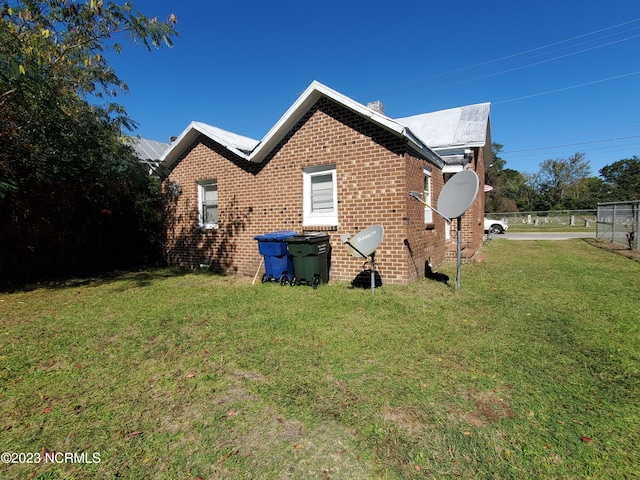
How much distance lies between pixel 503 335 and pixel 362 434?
9.28 feet

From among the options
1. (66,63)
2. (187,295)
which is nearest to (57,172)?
(66,63)

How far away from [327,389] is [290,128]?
694 cm

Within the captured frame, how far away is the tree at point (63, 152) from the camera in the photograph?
7297mm

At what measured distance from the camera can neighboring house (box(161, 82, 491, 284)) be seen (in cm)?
736

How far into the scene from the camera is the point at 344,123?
7.80 metres

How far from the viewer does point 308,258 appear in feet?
24.0

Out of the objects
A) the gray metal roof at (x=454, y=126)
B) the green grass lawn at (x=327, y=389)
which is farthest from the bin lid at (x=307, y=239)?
the gray metal roof at (x=454, y=126)

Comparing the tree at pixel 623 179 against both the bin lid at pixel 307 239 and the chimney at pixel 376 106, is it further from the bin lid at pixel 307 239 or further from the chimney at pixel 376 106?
the bin lid at pixel 307 239

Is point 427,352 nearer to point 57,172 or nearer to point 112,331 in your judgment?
point 112,331

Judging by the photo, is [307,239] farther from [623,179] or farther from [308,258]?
[623,179]

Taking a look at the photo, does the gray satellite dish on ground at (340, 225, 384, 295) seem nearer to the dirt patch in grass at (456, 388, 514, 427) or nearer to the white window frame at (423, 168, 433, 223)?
the white window frame at (423, 168, 433, 223)

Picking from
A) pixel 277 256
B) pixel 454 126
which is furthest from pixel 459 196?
pixel 454 126

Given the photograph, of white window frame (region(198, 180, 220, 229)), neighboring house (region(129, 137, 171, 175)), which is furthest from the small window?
neighboring house (region(129, 137, 171, 175))

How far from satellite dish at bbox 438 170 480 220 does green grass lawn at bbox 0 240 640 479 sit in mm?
1829
